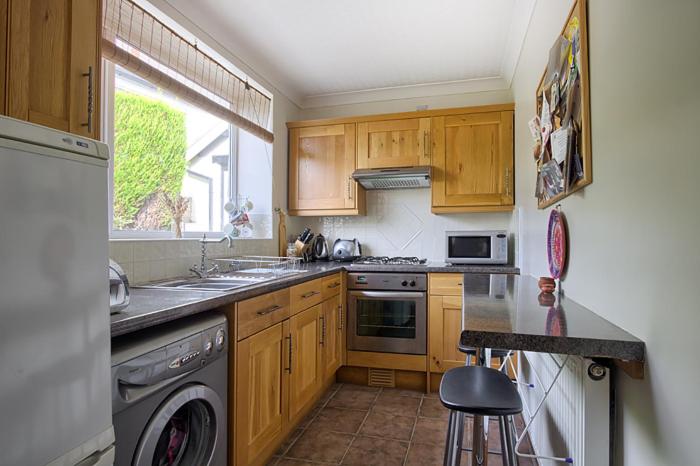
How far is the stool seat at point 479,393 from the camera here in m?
1.11

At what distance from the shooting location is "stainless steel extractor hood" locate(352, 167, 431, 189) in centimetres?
309

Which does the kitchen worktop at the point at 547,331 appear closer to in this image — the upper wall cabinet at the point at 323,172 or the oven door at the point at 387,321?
the oven door at the point at 387,321

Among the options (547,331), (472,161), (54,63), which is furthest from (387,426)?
(54,63)

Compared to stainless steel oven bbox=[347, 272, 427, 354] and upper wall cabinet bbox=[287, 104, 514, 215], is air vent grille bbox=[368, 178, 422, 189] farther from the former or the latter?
stainless steel oven bbox=[347, 272, 427, 354]

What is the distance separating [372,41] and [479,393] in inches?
94.0

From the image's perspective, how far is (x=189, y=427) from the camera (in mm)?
1430

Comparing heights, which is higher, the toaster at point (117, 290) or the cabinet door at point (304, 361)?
the toaster at point (117, 290)

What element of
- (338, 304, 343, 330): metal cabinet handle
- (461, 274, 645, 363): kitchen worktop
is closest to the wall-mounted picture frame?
(461, 274, 645, 363): kitchen worktop

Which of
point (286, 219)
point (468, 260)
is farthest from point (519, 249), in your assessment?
point (286, 219)

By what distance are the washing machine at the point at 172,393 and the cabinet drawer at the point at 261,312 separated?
0.39 ft

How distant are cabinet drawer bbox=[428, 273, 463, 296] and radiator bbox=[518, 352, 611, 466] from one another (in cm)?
113

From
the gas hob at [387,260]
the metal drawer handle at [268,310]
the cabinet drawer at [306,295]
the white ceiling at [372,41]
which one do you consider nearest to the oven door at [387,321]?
the gas hob at [387,260]

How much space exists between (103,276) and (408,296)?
90.8 inches

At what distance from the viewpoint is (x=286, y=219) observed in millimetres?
3467
